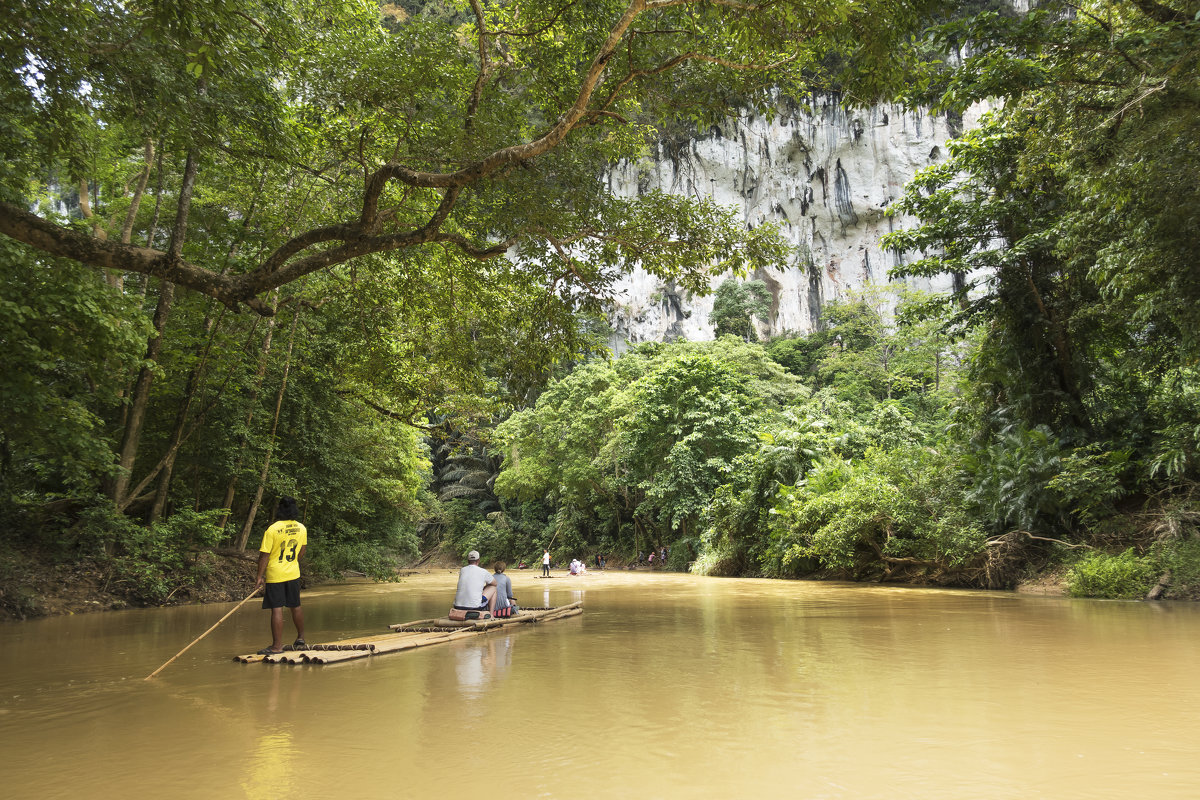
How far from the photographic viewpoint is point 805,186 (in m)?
49.8

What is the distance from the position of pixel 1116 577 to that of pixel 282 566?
37.6 ft

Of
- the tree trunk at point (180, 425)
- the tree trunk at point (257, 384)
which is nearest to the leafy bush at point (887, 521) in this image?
the tree trunk at point (257, 384)

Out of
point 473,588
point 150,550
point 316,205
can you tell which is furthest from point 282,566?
point 150,550

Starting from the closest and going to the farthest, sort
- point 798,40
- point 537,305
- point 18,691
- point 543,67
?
point 18,691 → point 798,40 → point 543,67 → point 537,305

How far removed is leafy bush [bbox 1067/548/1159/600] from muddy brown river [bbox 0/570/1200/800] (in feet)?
10.9

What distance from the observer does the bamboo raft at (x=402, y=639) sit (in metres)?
5.89

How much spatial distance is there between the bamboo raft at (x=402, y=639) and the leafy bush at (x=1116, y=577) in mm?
8018

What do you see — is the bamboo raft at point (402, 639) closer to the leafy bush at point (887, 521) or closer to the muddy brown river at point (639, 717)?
the muddy brown river at point (639, 717)

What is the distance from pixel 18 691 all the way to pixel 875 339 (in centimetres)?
3816

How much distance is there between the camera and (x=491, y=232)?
33.3 ft

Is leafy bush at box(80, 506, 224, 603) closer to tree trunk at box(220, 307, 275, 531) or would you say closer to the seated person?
tree trunk at box(220, 307, 275, 531)

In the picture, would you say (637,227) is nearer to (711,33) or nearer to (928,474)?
(711,33)

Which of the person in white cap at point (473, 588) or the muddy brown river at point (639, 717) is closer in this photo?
the muddy brown river at point (639, 717)

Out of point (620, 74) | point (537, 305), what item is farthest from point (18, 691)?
point (620, 74)
